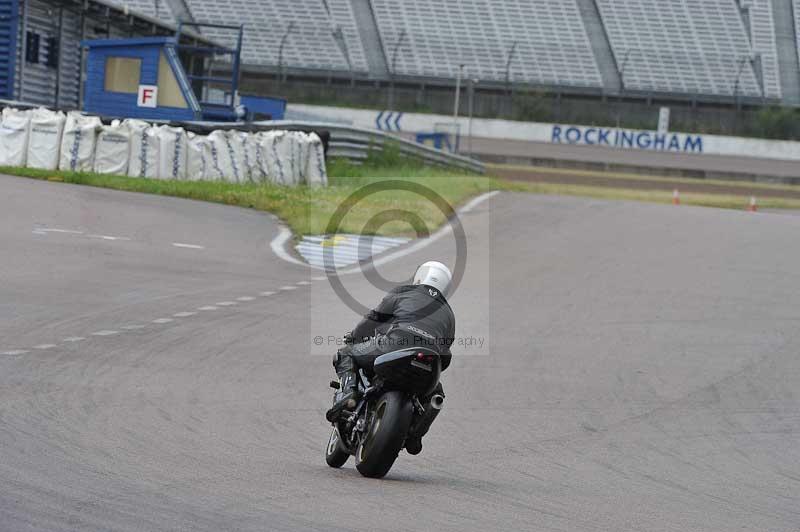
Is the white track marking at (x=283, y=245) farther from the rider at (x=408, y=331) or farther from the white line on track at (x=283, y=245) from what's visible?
the rider at (x=408, y=331)

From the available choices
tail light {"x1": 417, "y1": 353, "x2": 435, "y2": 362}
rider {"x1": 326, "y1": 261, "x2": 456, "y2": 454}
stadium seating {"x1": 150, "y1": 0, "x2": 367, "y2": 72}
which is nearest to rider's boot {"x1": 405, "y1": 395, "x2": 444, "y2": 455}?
rider {"x1": 326, "y1": 261, "x2": 456, "y2": 454}

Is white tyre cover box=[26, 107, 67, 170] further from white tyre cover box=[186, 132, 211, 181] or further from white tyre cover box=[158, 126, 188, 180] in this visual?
white tyre cover box=[186, 132, 211, 181]

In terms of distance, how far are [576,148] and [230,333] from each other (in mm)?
40228

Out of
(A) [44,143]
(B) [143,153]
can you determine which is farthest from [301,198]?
(A) [44,143]

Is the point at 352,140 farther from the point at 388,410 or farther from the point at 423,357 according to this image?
the point at 388,410

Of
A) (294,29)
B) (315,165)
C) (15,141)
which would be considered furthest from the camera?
(294,29)

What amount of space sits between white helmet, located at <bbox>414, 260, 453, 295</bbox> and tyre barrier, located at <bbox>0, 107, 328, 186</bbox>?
55.9ft

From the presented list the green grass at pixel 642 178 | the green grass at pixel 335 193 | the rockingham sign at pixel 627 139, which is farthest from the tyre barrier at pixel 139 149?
the rockingham sign at pixel 627 139

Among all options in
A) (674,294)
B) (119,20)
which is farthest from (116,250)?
(119,20)

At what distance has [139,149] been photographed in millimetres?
23203

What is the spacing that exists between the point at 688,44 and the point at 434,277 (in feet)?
171

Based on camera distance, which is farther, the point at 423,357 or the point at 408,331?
the point at 408,331

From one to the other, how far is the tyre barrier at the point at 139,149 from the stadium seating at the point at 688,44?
33.2m

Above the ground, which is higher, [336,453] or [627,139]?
[627,139]
